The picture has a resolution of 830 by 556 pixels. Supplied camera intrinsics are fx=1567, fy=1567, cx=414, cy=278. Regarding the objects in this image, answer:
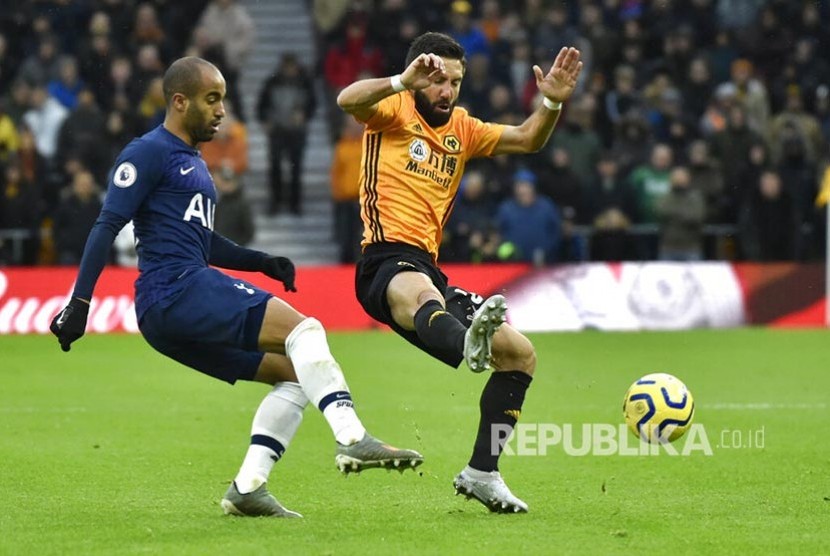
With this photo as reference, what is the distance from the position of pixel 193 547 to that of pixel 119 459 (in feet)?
10.3

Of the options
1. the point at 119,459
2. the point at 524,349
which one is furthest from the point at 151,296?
the point at 119,459

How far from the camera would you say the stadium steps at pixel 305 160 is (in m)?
22.1

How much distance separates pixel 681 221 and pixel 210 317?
1367 centimetres

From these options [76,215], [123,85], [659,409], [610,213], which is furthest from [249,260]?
[123,85]

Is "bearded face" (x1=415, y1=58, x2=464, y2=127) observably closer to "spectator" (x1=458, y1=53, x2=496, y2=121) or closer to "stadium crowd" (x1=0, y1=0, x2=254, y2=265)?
"stadium crowd" (x1=0, y1=0, x2=254, y2=265)

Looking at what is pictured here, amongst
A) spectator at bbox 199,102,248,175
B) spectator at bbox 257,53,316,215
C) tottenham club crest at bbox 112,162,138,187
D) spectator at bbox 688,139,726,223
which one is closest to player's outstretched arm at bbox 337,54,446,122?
tottenham club crest at bbox 112,162,138,187

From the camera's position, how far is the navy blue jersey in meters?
6.97

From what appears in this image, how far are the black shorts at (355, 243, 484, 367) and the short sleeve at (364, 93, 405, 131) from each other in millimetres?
601

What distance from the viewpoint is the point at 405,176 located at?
798cm

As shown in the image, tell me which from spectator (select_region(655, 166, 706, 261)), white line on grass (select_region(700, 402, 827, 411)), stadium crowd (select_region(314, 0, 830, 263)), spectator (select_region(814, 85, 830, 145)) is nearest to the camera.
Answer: white line on grass (select_region(700, 402, 827, 411))

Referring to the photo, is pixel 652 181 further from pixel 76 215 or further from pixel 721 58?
pixel 76 215

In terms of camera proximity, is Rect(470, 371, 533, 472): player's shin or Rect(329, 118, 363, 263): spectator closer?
Rect(470, 371, 533, 472): player's shin

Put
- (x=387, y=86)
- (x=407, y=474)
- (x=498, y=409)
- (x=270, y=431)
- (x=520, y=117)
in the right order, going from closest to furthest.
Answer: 1. (x=270, y=431)
2. (x=387, y=86)
3. (x=498, y=409)
4. (x=407, y=474)
5. (x=520, y=117)

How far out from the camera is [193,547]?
6.45 meters
